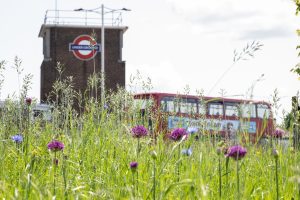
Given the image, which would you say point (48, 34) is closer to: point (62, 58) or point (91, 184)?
point (62, 58)

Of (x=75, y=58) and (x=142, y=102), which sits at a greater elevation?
(x=75, y=58)

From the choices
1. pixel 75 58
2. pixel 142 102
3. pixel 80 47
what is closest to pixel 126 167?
pixel 142 102

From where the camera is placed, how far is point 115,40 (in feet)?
171

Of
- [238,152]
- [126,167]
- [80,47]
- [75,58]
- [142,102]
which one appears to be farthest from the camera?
[75,58]

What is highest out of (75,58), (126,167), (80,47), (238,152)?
(80,47)

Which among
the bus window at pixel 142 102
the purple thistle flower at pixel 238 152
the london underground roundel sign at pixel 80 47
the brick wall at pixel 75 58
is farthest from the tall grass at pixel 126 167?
the london underground roundel sign at pixel 80 47

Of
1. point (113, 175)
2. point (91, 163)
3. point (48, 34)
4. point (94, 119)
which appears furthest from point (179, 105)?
point (48, 34)

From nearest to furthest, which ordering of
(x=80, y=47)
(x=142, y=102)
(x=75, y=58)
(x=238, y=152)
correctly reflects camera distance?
(x=238, y=152) → (x=142, y=102) → (x=80, y=47) → (x=75, y=58)

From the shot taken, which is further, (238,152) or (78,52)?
(78,52)

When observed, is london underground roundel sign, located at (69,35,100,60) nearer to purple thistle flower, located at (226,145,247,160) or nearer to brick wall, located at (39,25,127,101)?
brick wall, located at (39,25,127,101)

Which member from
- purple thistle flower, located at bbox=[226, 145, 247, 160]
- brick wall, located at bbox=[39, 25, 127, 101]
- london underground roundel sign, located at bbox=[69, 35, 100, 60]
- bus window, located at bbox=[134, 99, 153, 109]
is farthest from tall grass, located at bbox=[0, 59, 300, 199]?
london underground roundel sign, located at bbox=[69, 35, 100, 60]

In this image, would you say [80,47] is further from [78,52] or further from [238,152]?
[238,152]

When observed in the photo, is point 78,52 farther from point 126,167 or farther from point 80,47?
point 126,167

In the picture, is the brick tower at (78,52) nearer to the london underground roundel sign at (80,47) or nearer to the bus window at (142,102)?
the london underground roundel sign at (80,47)
